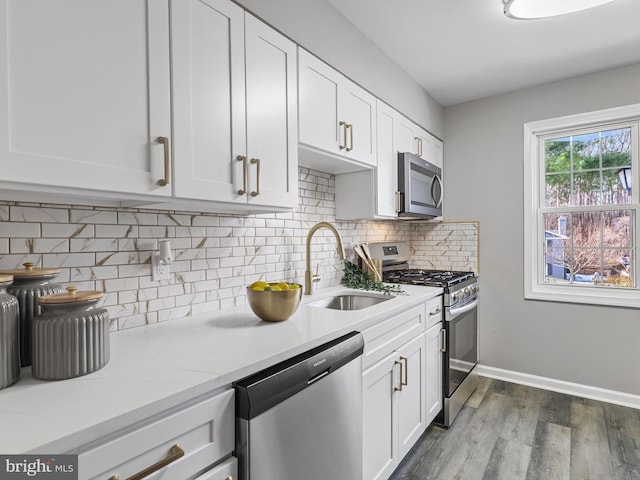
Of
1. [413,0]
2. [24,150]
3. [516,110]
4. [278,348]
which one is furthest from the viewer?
[516,110]

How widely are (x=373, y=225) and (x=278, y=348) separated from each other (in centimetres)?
197

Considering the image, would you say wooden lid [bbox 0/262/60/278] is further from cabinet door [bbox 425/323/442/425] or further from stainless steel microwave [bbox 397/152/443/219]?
stainless steel microwave [bbox 397/152/443/219]

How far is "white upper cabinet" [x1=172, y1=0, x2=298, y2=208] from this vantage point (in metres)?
1.20

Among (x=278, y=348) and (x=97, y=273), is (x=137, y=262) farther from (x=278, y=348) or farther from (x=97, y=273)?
(x=278, y=348)

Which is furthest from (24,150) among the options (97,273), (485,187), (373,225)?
(485,187)

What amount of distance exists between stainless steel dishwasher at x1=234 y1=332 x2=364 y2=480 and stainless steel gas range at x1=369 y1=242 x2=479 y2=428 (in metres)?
1.16

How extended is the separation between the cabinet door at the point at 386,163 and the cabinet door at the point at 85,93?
1.48 meters

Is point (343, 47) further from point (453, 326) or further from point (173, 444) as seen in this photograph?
point (173, 444)

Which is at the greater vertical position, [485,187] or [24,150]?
[485,187]

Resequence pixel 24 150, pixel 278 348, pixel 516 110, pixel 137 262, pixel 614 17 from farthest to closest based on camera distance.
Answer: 1. pixel 516 110
2. pixel 614 17
3. pixel 137 262
4. pixel 278 348
5. pixel 24 150

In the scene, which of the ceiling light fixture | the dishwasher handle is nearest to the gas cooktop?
the dishwasher handle

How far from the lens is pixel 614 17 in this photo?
206cm

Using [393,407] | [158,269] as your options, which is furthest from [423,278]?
[158,269]

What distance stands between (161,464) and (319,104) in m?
1.62
